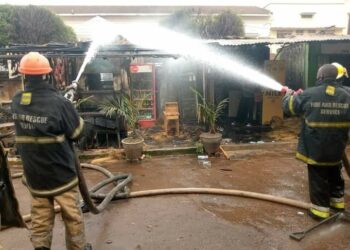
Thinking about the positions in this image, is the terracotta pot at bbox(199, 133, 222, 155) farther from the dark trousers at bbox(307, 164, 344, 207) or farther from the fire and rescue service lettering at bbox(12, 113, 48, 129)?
the fire and rescue service lettering at bbox(12, 113, 48, 129)

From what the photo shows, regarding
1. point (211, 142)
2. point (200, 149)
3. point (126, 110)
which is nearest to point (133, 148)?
point (126, 110)

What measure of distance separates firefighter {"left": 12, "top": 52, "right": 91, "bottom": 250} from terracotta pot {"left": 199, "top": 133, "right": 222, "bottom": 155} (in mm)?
4919

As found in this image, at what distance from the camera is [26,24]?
20.4m

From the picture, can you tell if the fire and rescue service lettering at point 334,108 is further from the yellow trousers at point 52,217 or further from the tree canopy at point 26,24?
the tree canopy at point 26,24

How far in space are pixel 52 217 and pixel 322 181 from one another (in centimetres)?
355

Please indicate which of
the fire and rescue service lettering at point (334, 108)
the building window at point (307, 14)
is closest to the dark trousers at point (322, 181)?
the fire and rescue service lettering at point (334, 108)

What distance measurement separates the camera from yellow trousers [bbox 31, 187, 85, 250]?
143 inches

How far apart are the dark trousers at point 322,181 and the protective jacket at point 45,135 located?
Result: 129 inches

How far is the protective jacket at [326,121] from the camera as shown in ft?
15.4

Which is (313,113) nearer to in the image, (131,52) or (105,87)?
(131,52)

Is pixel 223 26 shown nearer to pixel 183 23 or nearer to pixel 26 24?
pixel 183 23

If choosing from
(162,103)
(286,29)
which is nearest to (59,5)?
(286,29)

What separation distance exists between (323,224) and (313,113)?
1.52 meters

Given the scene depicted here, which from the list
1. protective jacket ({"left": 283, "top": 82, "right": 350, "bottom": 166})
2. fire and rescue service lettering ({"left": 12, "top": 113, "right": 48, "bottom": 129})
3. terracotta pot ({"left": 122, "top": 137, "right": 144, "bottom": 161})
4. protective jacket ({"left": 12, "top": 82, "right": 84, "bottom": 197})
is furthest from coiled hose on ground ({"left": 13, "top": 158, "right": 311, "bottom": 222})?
fire and rescue service lettering ({"left": 12, "top": 113, "right": 48, "bottom": 129})
